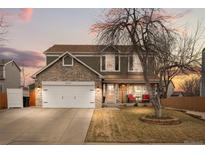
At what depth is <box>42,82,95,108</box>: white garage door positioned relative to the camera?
2058cm

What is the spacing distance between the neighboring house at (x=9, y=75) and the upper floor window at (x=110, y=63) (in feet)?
31.3

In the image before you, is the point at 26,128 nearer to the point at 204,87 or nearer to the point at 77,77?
the point at 77,77

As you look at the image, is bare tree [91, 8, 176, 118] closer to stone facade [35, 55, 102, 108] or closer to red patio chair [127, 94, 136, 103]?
stone facade [35, 55, 102, 108]

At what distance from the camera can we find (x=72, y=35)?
56.5 ft

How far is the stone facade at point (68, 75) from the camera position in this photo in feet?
68.7

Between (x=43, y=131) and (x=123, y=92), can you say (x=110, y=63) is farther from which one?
(x=43, y=131)

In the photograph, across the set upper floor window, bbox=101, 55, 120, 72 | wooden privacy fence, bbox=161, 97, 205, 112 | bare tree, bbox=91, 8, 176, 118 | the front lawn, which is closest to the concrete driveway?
the front lawn

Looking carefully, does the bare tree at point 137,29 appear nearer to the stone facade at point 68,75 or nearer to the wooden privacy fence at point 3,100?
the stone facade at point 68,75

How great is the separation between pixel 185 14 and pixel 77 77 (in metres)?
10.6

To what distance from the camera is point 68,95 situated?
20.6m

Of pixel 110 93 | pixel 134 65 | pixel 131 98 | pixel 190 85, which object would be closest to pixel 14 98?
pixel 110 93

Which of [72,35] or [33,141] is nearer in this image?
[33,141]
